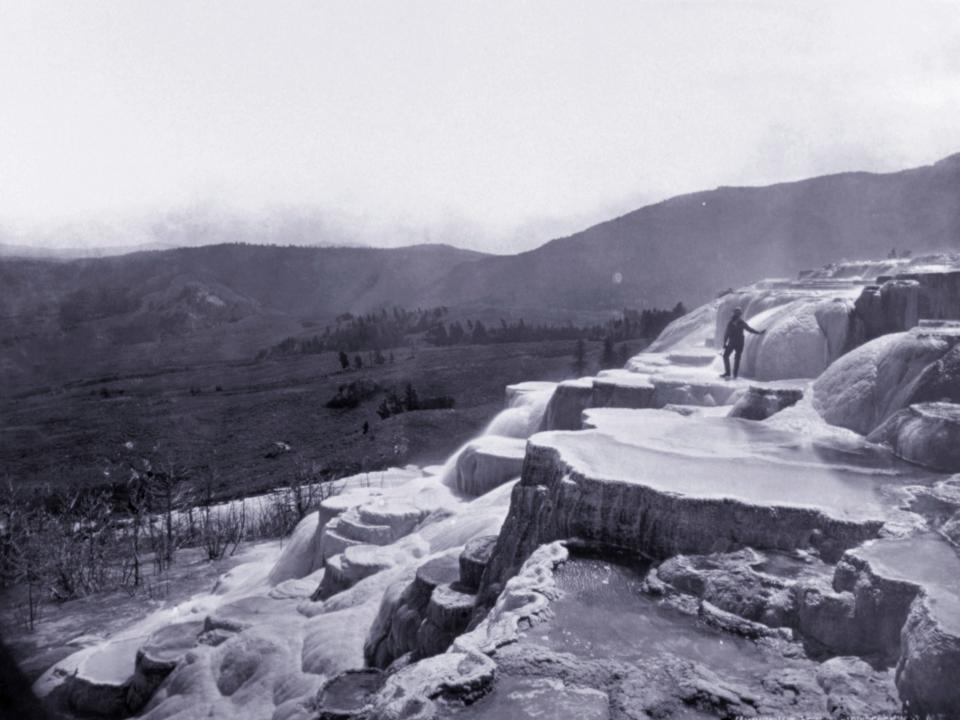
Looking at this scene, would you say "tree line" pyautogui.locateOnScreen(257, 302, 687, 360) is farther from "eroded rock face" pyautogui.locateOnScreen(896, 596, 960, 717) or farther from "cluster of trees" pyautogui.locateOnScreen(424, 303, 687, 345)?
"eroded rock face" pyautogui.locateOnScreen(896, 596, 960, 717)

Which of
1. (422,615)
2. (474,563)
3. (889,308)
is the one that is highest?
(889,308)

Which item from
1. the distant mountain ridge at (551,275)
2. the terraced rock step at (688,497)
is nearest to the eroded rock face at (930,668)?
the terraced rock step at (688,497)

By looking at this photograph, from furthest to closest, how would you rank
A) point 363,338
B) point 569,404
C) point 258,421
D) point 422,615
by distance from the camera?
point 363,338 < point 258,421 < point 569,404 < point 422,615

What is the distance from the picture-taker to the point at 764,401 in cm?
952

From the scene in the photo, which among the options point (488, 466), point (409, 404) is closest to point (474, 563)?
point (488, 466)

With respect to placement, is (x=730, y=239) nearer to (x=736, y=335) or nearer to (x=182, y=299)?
(x=182, y=299)

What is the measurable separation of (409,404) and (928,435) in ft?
84.0

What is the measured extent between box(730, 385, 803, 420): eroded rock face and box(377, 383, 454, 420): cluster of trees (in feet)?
72.1

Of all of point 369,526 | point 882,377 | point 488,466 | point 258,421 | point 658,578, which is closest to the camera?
point 658,578

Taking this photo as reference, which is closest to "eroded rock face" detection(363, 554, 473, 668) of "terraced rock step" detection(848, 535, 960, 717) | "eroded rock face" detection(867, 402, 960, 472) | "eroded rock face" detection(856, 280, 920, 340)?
"terraced rock step" detection(848, 535, 960, 717)

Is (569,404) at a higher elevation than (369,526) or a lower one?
higher

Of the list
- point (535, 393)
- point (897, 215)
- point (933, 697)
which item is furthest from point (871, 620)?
point (897, 215)

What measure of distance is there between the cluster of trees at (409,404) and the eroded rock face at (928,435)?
2428 centimetres

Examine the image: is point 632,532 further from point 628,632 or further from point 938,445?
point 938,445
